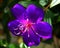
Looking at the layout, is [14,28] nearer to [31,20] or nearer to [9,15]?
[31,20]

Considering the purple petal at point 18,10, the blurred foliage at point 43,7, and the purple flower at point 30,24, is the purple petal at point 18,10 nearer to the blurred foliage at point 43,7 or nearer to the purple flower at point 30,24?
the purple flower at point 30,24

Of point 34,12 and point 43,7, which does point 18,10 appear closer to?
point 34,12

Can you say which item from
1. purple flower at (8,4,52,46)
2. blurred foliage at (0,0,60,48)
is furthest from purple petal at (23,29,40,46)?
blurred foliage at (0,0,60,48)

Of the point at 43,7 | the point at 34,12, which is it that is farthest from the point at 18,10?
the point at 43,7

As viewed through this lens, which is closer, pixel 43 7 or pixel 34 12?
pixel 34 12

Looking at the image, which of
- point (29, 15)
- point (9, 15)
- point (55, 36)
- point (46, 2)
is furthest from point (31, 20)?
point (55, 36)

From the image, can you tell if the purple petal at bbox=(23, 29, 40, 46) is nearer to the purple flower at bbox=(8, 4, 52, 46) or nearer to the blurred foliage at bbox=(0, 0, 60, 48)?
the purple flower at bbox=(8, 4, 52, 46)

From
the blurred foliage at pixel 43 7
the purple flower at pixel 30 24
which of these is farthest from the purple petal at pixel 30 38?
A: the blurred foliage at pixel 43 7
